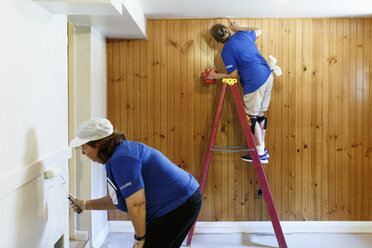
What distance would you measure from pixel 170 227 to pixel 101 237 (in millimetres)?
1724

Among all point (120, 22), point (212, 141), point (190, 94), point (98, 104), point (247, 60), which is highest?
point (120, 22)

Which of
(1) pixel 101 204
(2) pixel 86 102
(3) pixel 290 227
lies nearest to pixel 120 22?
(2) pixel 86 102

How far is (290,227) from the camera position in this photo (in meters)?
3.67

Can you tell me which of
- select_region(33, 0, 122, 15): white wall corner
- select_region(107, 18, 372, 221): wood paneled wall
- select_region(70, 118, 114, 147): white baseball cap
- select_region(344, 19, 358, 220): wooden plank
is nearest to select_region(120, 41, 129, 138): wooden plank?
select_region(107, 18, 372, 221): wood paneled wall

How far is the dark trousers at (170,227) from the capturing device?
1.88 meters

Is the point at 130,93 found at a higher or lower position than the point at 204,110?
higher

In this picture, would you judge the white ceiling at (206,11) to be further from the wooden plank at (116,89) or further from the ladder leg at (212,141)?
the ladder leg at (212,141)

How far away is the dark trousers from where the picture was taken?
6.17 feet

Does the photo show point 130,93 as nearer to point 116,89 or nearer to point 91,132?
point 116,89

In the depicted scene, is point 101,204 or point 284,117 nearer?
point 101,204

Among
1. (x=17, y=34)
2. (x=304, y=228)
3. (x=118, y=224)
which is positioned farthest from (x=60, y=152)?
(x=304, y=228)

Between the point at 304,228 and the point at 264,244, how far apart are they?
56cm

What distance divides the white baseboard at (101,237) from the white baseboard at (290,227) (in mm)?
161

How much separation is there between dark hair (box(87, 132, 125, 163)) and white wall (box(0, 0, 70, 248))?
0.33 m
